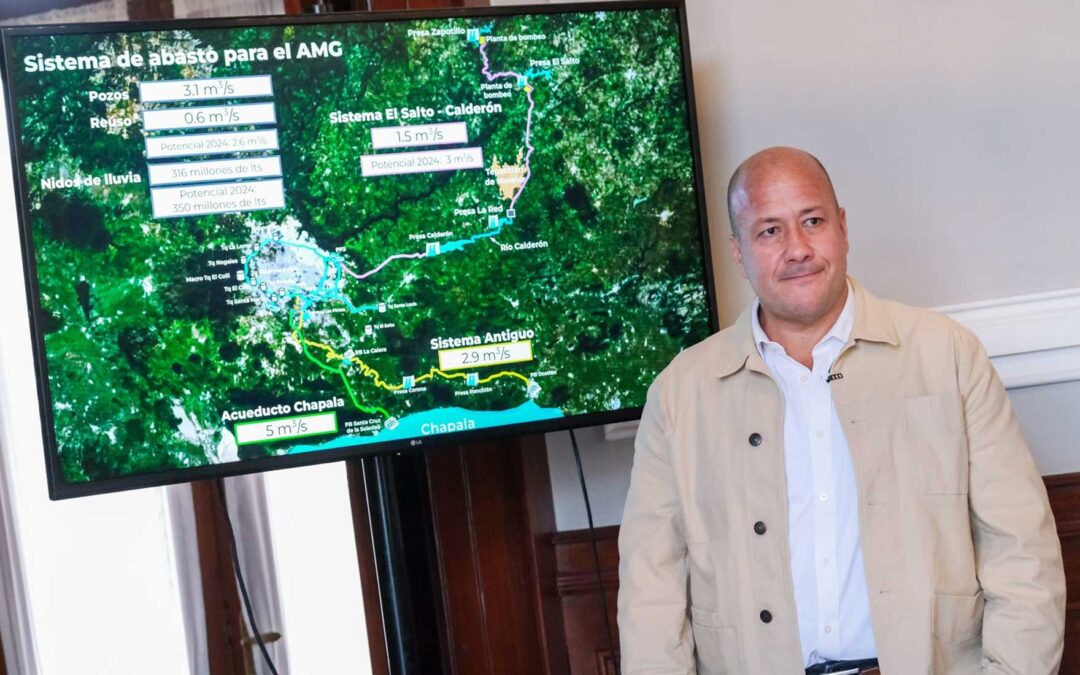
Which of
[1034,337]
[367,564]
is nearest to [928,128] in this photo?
[1034,337]

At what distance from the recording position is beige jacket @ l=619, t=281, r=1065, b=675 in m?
1.94

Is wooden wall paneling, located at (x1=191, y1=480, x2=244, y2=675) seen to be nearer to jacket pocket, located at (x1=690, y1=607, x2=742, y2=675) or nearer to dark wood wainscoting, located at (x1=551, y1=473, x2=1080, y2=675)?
dark wood wainscoting, located at (x1=551, y1=473, x2=1080, y2=675)

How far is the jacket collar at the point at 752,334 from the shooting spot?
2061 mm

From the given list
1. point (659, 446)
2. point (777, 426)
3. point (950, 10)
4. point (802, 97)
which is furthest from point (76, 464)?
point (950, 10)

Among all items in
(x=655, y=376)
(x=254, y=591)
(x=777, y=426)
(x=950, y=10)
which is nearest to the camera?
(x=777, y=426)

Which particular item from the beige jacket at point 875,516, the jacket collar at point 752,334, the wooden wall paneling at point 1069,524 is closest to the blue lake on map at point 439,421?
the beige jacket at point 875,516

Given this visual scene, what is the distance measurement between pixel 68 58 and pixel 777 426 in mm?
1422

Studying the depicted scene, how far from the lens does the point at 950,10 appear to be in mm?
→ 2709

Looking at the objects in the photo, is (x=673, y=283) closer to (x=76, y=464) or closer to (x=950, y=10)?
(x=950, y=10)

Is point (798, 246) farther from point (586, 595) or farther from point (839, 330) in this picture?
point (586, 595)

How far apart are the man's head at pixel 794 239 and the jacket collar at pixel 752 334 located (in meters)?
0.05

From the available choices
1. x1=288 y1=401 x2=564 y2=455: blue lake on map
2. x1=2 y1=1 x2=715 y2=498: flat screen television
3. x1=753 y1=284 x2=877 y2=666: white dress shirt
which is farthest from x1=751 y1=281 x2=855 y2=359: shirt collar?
x1=288 y1=401 x2=564 y2=455: blue lake on map

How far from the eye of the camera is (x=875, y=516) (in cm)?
198

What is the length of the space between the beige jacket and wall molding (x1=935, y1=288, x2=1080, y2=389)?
24.8 inches
